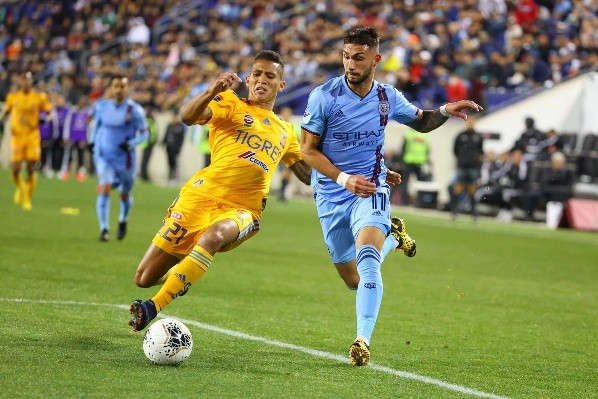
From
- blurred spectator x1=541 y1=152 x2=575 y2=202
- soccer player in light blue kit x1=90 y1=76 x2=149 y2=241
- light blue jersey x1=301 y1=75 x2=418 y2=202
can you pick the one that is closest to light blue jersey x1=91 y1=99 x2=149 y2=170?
→ soccer player in light blue kit x1=90 y1=76 x2=149 y2=241

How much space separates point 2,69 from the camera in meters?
42.5

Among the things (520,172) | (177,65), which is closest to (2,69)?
(177,65)

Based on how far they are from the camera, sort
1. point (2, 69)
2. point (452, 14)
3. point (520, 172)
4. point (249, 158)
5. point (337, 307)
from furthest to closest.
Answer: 1. point (2, 69)
2. point (452, 14)
3. point (520, 172)
4. point (337, 307)
5. point (249, 158)

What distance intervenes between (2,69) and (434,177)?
18925mm

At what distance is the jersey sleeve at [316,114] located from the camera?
28.7 ft

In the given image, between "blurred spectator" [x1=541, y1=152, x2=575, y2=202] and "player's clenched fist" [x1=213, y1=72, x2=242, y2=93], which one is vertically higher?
"blurred spectator" [x1=541, y1=152, x2=575, y2=202]

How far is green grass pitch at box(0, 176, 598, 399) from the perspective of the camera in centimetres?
727

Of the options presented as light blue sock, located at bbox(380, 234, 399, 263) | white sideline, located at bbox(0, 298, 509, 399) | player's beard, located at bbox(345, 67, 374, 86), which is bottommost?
white sideline, located at bbox(0, 298, 509, 399)

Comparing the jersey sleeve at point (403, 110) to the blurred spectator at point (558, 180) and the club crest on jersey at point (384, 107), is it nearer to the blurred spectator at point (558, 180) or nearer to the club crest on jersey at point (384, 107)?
the club crest on jersey at point (384, 107)

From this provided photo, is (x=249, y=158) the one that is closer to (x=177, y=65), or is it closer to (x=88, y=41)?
(x=177, y=65)

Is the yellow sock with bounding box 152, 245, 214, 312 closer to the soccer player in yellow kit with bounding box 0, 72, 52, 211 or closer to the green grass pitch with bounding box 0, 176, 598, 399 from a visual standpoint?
the green grass pitch with bounding box 0, 176, 598, 399

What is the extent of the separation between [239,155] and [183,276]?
4.19 feet

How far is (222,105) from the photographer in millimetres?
8906

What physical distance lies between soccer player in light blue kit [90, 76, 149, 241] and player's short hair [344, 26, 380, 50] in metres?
9.00
